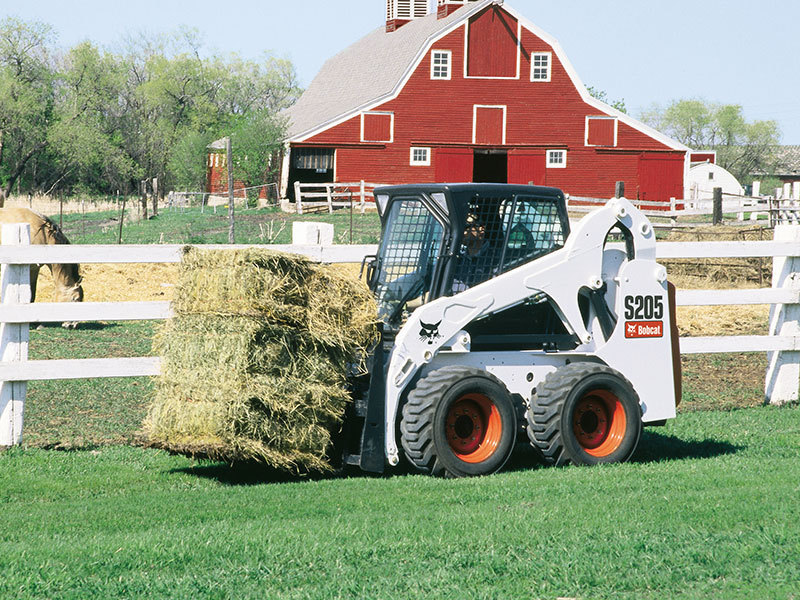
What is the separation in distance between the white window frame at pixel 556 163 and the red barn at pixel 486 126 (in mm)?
51

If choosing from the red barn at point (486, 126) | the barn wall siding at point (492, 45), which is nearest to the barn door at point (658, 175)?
the red barn at point (486, 126)

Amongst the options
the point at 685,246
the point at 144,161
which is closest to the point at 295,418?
the point at 685,246

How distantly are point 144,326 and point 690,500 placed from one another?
1139 cm

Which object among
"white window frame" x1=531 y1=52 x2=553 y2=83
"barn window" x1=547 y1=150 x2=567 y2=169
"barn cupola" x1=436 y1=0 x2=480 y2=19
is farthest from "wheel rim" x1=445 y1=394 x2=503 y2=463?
"barn cupola" x1=436 y1=0 x2=480 y2=19

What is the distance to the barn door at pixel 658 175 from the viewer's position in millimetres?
47541

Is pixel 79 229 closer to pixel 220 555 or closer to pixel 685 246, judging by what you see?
pixel 685 246

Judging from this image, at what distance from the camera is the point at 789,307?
1027cm

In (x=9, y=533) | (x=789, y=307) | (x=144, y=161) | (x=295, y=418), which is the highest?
(x=144, y=161)

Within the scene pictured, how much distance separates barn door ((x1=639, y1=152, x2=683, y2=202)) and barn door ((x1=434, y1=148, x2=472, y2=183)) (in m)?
8.07

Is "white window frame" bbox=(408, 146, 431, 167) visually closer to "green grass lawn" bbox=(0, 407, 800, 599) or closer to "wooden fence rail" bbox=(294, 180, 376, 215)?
"wooden fence rail" bbox=(294, 180, 376, 215)

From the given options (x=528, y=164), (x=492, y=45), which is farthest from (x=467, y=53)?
(x=528, y=164)

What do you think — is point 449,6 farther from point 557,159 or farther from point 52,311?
point 52,311

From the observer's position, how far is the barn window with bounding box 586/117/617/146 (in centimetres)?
4659

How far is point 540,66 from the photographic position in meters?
45.8
